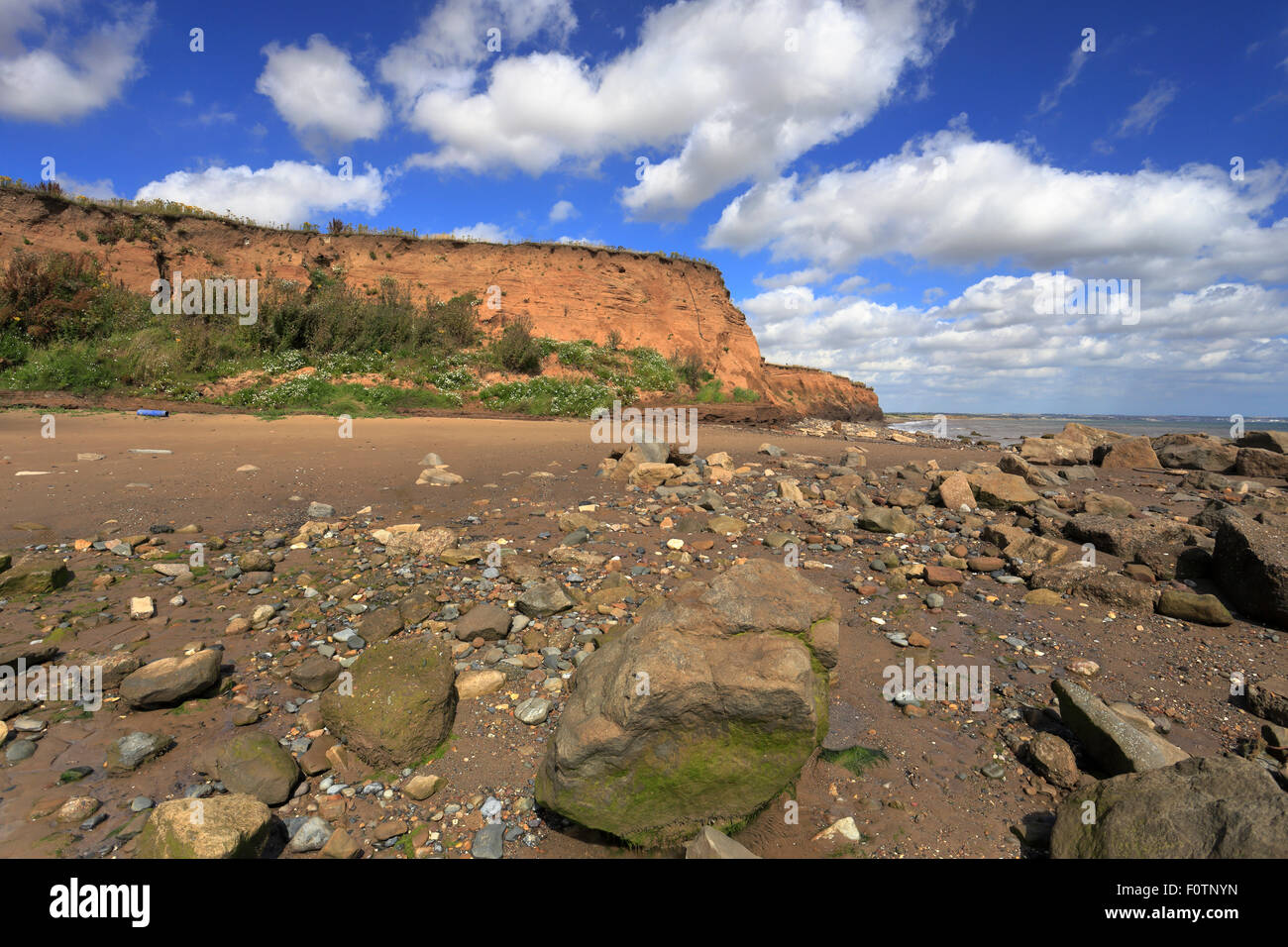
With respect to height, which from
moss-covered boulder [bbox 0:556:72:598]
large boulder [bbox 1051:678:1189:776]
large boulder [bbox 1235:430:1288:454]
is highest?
large boulder [bbox 1235:430:1288:454]

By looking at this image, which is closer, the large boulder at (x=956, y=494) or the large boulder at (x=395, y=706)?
the large boulder at (x=395, y=706)

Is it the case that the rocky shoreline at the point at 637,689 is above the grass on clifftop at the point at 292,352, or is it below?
below

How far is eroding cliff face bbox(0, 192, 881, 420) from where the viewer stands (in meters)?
20.3

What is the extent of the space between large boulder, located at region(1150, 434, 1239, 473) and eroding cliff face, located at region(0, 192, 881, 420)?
17.4 meters

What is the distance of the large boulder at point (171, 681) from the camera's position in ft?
11.6

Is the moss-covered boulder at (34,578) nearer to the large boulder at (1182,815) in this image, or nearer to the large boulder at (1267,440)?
the large boulder at (1182,815)

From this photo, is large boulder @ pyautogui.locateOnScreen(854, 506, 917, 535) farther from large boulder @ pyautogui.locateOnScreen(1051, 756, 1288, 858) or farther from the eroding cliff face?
the eroding cliff face

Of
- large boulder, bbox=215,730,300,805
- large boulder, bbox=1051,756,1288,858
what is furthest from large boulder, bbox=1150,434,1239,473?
large boulder, bbox=215,730,300,805

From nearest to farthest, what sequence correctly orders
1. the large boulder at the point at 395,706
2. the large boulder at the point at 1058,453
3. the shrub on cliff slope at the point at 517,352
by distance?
1. the large boulder at the point at 395,706
2. the large boulder at the point at 1058,453
3. the shrub on cliff slope at the point at 517,352

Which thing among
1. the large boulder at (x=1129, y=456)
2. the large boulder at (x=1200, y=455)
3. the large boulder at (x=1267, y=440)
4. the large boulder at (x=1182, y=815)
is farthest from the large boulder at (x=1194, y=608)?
the large boulder at (x=1267, y=440)

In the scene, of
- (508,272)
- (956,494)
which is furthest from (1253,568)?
(508,272)

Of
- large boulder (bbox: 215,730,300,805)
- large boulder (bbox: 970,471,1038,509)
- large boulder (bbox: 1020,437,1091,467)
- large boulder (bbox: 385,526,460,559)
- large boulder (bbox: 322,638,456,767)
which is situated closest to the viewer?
large boulder (bbox: 215,730,300,805)

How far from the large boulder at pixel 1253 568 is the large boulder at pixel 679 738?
16.6 ft
